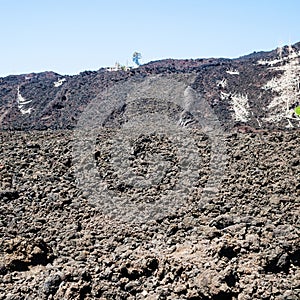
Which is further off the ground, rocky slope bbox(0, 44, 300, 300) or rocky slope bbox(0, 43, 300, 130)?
rocky slope bbox(0, 43, 300, 130)

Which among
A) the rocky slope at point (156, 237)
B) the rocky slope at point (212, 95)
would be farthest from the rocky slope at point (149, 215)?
the rocky slope at point (212, 95)

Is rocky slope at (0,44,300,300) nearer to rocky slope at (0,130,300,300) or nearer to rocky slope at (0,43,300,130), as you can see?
rocky slope at (0,130,300,300)

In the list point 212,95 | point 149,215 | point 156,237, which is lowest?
point 156,237

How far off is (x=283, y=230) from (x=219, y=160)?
2273 mm

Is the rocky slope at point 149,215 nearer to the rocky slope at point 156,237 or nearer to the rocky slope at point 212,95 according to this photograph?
the rocky slope at point 156,237

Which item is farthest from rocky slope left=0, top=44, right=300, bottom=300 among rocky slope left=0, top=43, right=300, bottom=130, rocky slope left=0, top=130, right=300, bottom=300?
rocky slope left=0, top=43, right=300, bottom=130

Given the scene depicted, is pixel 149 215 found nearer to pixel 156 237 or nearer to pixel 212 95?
pixel 156 237

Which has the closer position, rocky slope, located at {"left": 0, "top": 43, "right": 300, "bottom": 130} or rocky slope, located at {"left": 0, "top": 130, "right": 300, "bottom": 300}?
rocky slope, located at {"left": 0, "top": 130, "right": 300, "bottom": 300}

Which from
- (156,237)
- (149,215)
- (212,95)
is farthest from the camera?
(212,95)

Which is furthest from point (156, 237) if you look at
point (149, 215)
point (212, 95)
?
point (212, 95)

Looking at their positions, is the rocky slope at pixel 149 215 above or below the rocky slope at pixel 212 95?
below

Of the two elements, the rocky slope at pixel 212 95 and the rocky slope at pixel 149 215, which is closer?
the rocky slope at pixel 149 215

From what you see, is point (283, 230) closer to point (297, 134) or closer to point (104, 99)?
point (297, 134)

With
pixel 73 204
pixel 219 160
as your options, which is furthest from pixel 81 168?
pixel 219 160
